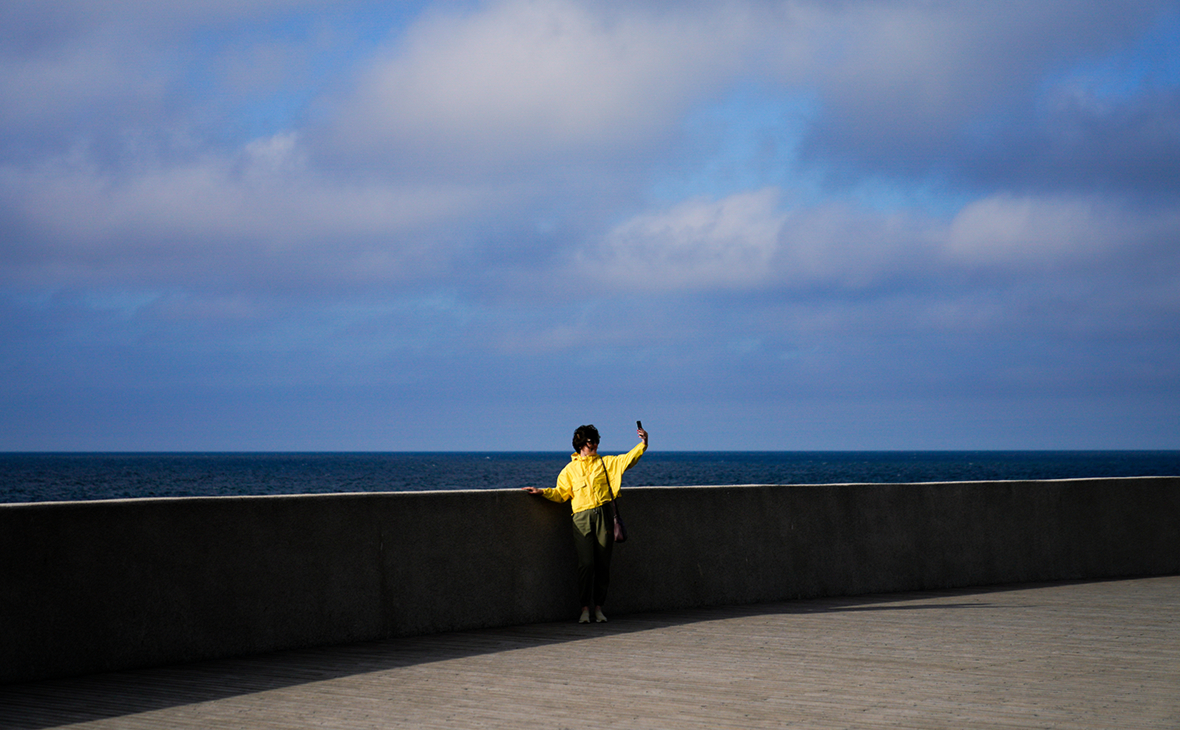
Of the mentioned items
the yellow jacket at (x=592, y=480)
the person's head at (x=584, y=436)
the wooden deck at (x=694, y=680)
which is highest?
the person's head at (x=584, y=436)

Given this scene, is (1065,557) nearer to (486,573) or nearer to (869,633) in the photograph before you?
(869,633)

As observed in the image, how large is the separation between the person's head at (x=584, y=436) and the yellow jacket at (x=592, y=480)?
119 millimetres

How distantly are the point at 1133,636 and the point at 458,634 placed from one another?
4753 millimetres

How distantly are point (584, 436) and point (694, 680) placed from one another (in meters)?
2.78

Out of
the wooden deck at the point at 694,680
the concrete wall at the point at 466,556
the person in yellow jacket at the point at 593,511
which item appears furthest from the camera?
the person in yellow jacket at the point at 593,511

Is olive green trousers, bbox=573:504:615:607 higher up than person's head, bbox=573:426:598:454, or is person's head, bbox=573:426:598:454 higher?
person's head, bbox=573:426:598:454

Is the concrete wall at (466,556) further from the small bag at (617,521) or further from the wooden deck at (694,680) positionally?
the small bag at (617,521)

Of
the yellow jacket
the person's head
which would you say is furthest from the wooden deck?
the person's head

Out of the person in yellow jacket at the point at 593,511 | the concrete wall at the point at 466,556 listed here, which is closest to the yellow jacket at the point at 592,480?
the person in yellow jacket at the point at 593,511

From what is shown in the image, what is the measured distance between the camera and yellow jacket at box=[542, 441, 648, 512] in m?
8.47

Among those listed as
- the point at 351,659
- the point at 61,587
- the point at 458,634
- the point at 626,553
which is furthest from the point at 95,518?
the point at 626,553

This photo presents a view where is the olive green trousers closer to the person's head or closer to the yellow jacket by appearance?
the yellow jacket

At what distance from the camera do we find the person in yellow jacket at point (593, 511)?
8.41 metres

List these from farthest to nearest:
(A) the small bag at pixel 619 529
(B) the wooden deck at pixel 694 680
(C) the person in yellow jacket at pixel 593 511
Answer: (C) the person in yellow jacket at pixel 593 511
(A) the small bag at pixel 619 529
(B) the wooden deck at pixel 694 680
